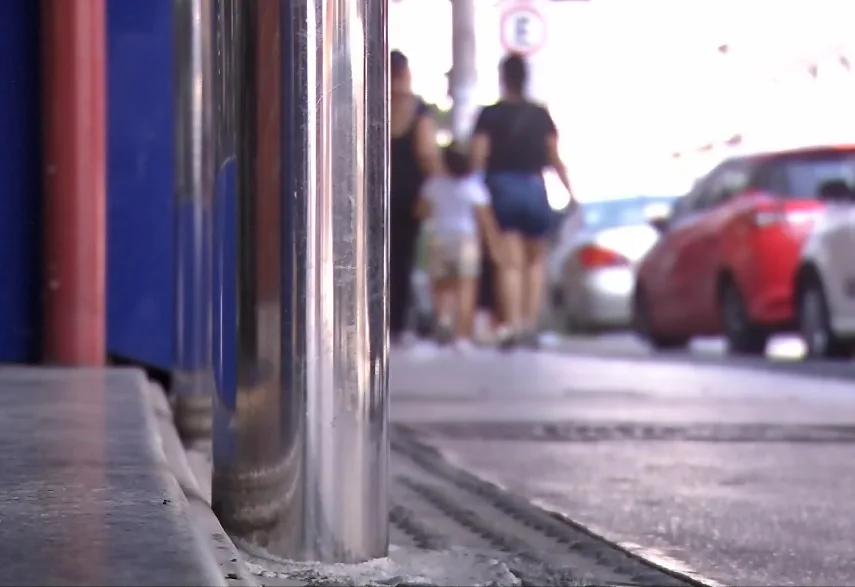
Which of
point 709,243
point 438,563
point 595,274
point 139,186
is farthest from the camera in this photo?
point 595,274

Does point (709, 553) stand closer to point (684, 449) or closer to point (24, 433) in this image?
point (24, 433)

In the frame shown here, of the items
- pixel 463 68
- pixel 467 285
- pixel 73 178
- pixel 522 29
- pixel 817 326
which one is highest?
pixel 522 29

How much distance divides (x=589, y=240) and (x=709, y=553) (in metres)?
9.68

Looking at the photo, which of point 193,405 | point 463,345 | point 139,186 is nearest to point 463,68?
point 463,345

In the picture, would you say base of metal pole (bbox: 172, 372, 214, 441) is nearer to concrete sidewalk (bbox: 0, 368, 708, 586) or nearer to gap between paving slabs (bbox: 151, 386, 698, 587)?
concrete sidewalk (bbox: 0, 368, 708, 586)

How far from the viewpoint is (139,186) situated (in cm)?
330

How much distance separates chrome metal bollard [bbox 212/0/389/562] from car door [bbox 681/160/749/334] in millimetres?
6679

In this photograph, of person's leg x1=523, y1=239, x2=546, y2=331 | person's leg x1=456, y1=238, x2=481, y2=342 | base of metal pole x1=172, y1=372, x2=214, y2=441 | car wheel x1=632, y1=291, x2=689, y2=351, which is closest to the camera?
base of metal pole x1=172, y1=372, x2=214, y2=441

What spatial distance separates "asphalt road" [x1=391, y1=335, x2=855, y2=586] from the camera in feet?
6.53

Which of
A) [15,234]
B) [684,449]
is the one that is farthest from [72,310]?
[684,449]

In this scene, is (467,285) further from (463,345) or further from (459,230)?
(463,345)

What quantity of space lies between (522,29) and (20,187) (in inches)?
400

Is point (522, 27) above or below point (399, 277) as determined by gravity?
above

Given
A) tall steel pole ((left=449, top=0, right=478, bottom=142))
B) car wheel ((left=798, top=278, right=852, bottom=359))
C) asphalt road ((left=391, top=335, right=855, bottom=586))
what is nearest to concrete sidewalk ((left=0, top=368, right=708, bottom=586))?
asphalt road ((left=391, top=335, right=855, bottom=586))
